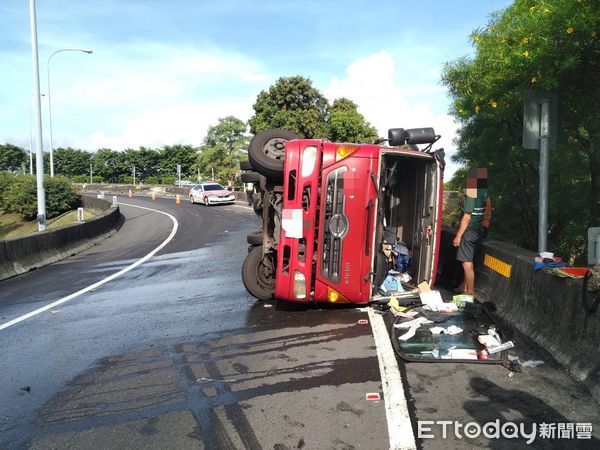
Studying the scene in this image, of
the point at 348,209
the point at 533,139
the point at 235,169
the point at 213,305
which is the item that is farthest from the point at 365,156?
the point at 235,169

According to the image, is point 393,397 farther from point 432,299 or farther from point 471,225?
point 471,225

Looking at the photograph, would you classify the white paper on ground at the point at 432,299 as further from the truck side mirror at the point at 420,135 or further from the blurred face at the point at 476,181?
the truck side mirror at the point at 420,135

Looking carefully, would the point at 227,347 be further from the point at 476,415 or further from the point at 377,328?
the point at 476,415

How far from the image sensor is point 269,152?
7.43m

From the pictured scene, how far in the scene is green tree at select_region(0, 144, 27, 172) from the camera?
111 meters

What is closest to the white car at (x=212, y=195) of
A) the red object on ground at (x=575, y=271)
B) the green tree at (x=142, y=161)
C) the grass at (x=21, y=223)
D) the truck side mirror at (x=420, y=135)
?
the grass at (x=21, y=223)

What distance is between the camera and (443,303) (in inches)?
274

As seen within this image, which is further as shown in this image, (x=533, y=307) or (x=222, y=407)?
(x=533, y=307)

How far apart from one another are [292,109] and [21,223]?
892 inches

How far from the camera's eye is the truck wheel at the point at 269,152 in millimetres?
7238

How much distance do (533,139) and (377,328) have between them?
290cm

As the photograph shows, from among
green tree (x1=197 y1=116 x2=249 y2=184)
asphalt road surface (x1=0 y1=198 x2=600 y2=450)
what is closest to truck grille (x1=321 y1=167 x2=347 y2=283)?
asphalt road surface (x1=0 y1=198 x2=600 y2=450)

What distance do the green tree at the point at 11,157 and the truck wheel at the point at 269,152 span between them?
11743cm

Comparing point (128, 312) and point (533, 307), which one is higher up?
point (533, 307)
